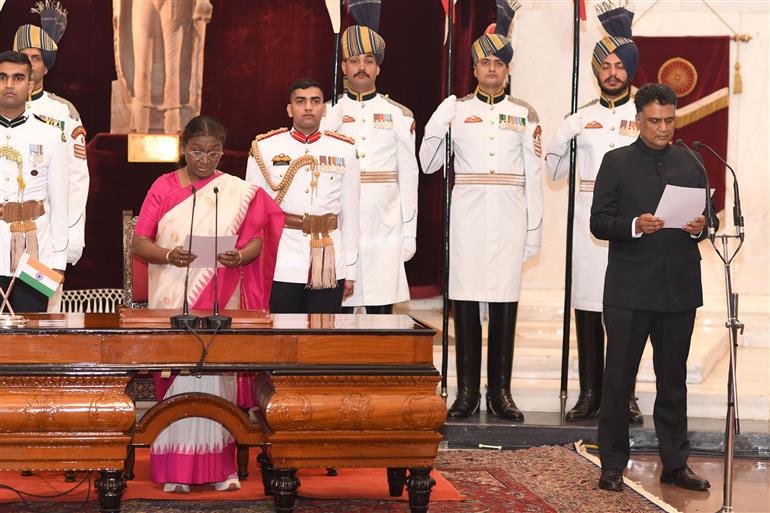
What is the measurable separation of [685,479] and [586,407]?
1.10 meters

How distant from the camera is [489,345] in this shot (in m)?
6.18

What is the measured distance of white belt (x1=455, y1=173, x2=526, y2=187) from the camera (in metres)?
6.14

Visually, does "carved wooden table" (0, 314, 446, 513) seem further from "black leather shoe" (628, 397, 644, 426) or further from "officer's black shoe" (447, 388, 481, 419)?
"black leather shoe" (628, 397, 644, 426)

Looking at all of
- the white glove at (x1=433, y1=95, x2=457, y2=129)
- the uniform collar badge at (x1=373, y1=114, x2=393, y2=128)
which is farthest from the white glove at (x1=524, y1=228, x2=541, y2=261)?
the uniform collar badge at (x1=373, y1=114, x2=393, y2=128)

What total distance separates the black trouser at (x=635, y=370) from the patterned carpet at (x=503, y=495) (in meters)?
0.25

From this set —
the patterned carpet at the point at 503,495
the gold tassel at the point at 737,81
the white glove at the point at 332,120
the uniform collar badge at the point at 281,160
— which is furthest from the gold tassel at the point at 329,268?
the gold tassel at the point at 737,81

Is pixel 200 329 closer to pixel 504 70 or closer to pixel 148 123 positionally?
pixel 504 70

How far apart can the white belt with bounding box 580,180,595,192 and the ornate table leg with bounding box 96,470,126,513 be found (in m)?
3.22

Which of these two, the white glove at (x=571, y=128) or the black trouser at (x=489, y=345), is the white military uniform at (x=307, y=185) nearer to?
the black trouser at (x=489, y=345)

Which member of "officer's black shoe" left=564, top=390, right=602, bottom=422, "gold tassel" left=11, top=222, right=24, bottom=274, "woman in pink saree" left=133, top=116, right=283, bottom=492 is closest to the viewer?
"woman in pink saree" left=133, top=116, right=283, bottom=492

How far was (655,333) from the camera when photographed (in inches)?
203

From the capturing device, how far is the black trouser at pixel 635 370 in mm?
5070

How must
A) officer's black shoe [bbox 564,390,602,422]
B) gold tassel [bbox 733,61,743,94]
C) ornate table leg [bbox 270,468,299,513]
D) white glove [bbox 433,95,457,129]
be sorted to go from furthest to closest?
1. gold tassel [bbox 733,61,743,94]
2. officer's black shoe [bbox 564,390,602,422]
3. white glove [bbox 433,95,457,129]
4. ornate table leg [bbox 270,468,299,513]

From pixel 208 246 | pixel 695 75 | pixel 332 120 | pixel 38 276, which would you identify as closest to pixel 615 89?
pixel 332 120
